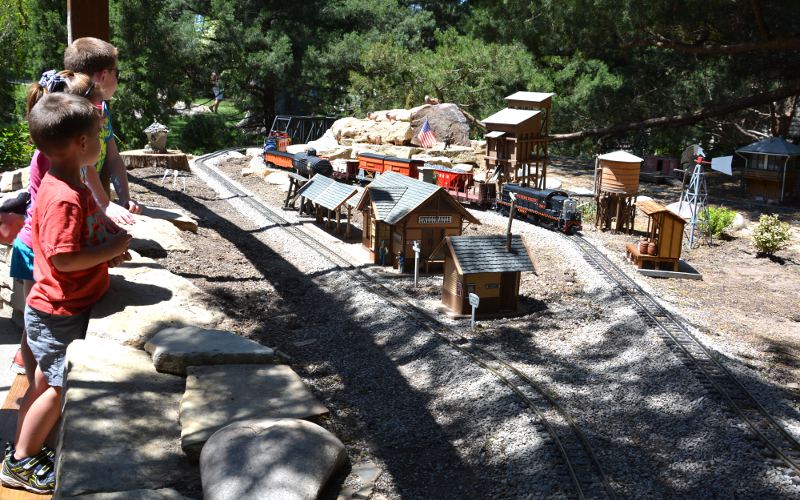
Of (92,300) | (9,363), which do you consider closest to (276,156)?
(9,363)

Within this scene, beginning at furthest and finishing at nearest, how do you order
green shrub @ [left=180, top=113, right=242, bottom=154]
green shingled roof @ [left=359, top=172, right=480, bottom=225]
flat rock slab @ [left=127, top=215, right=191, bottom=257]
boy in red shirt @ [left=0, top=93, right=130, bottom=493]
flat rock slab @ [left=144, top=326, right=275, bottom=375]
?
green shrub @ [left=180, top=113, right=242, bottom=154] → green shingled roof @ [left=359, top=172, right=480, bottom=225] → flat rock slab @ [left=127, top=215, right=191, bottom=257] → flat rock slab @ [left=144, top=326, right=275, bottom=375] → boy in red shirt @ [left=0, top=93, right=130, bottom=493]

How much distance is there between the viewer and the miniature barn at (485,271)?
10.7 m

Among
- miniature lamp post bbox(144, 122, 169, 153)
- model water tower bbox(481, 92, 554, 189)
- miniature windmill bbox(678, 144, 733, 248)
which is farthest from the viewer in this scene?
miniature lamp post bbox(144, 122, 169, 153)

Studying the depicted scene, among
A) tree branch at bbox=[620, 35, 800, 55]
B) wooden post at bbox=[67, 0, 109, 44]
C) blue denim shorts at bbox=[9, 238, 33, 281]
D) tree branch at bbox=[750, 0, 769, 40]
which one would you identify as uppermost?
tree branch at bbox=[750, 0, 769, 40]

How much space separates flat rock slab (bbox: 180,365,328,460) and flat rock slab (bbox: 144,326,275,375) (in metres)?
0.08

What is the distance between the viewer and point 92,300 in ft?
14.3

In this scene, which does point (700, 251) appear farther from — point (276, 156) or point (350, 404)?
point (276, 156)

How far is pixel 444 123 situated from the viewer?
28234 mm

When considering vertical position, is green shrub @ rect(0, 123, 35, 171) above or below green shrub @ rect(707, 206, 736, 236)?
above

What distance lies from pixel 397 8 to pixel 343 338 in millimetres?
33691

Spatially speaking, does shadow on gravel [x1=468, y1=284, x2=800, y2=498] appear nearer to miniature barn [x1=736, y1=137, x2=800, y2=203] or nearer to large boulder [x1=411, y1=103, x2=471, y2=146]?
miniature barn [x1=736, y1=137, x2=800, y2=203]

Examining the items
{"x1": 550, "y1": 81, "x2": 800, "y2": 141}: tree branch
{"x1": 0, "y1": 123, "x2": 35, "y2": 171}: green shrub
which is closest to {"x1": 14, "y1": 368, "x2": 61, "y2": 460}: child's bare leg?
{"x1": 0, "y1": 123, "x2": 35, "y2": 171}: green shrub

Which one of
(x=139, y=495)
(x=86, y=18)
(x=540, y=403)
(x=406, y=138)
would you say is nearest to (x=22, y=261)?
(x=139, y=495)

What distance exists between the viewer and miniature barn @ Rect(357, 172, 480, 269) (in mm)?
13039
